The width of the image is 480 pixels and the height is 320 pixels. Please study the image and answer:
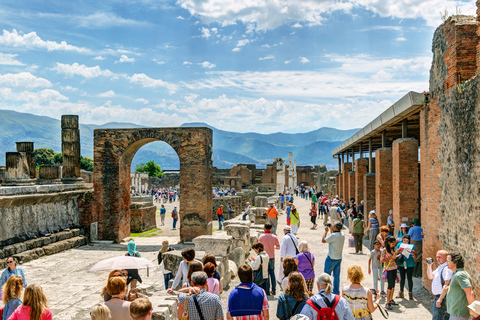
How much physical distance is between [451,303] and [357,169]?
14381 millimetres

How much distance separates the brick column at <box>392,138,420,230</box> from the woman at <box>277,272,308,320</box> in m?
7.53

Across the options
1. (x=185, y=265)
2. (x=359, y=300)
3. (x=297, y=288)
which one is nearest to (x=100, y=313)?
(x=185, y=265)

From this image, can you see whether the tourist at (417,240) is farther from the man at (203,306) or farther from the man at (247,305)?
the man at (203,306)

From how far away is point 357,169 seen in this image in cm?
1959

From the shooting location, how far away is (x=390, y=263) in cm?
796

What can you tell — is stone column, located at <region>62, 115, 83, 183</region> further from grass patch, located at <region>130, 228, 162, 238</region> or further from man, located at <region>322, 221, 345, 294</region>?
man, located at <region>322, 221, 345, 294</region>

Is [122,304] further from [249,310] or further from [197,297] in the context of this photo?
[249,310]

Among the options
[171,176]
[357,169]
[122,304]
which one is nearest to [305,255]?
[122,304]

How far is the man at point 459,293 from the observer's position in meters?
5.43

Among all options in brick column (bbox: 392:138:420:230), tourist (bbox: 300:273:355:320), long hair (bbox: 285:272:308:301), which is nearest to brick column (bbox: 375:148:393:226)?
brick column (bbox: 392:138:420:230)

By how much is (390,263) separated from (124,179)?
1237cm

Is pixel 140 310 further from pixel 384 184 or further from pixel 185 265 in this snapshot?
pixel 384 184

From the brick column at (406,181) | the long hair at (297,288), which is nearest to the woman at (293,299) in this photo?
the long hair at (297,288)

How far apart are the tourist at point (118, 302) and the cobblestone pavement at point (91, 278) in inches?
83.6
